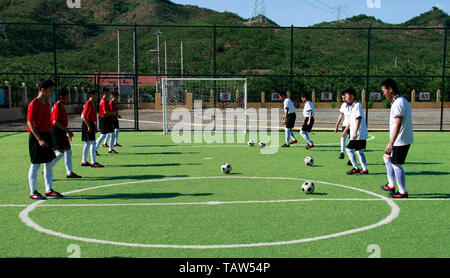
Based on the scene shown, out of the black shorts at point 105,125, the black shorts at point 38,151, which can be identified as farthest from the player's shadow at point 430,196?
the black shorts at point 105,125

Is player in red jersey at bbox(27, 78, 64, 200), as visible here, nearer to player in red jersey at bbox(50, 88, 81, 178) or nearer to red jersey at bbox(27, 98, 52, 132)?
red jersey at bbox(27, 98, 52, 132)

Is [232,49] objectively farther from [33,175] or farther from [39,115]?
[33,175]

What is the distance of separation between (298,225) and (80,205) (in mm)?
3752

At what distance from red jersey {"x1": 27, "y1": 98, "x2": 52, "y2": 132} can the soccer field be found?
1357mm

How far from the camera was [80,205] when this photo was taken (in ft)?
23.1

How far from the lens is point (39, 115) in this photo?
704 centimetres

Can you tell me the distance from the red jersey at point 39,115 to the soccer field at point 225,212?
53.4 inches

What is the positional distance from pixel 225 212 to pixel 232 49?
50331 millimetres

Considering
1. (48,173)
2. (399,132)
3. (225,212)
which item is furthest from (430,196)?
(48,173)

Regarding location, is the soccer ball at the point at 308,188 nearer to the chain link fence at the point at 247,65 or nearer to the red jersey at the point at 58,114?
the red jersey at the point at 58,114

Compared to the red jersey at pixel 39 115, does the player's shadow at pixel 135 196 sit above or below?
below

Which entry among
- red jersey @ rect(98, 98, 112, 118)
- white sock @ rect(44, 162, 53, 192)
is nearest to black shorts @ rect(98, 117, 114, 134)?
red jersey @ rect(98, 98, 112, 118)

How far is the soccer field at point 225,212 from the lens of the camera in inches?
199

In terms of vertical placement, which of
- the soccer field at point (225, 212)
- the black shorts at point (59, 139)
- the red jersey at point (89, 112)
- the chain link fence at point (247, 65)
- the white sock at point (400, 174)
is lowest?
the soccer field at point (225, 212)
